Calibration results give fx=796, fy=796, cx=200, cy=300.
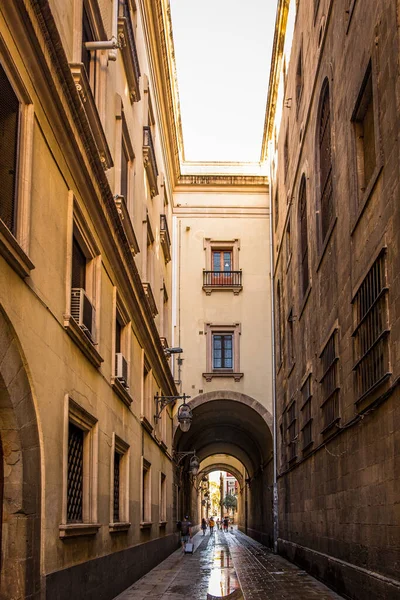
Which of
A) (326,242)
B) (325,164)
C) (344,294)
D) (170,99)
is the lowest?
(344,294)

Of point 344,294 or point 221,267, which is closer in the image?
point 344,294

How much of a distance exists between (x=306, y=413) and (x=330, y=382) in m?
4.22

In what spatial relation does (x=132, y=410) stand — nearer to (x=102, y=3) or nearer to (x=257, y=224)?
(x=102, y=3)

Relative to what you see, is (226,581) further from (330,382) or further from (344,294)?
(344,294)

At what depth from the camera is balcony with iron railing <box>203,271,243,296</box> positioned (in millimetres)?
29672

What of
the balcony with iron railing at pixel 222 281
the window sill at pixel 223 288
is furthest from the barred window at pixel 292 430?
the balcony with iron railing at pixel 222 281

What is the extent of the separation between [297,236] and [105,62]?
31.2 feet

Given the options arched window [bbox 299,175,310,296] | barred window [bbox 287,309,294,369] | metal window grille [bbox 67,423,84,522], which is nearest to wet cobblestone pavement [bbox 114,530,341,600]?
metal window grille [bbox 67,423,84,522]

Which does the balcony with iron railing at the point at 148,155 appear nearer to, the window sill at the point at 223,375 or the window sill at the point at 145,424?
the window sill at the point at 145,424

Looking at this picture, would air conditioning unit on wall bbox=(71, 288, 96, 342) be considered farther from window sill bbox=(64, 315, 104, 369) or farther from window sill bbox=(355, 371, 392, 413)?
window sill bbox=(355, 371, 392, 413)

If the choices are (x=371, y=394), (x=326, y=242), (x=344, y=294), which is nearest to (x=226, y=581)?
(x=344, y=294)

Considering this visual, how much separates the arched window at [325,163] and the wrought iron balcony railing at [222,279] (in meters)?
13.1

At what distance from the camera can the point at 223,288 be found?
29750 millimetres

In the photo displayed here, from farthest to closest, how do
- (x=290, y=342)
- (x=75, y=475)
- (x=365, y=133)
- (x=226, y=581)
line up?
(x=290, y=342) → (x=226, y=581) → (x=365, y=133) → (x=75, y=475)
